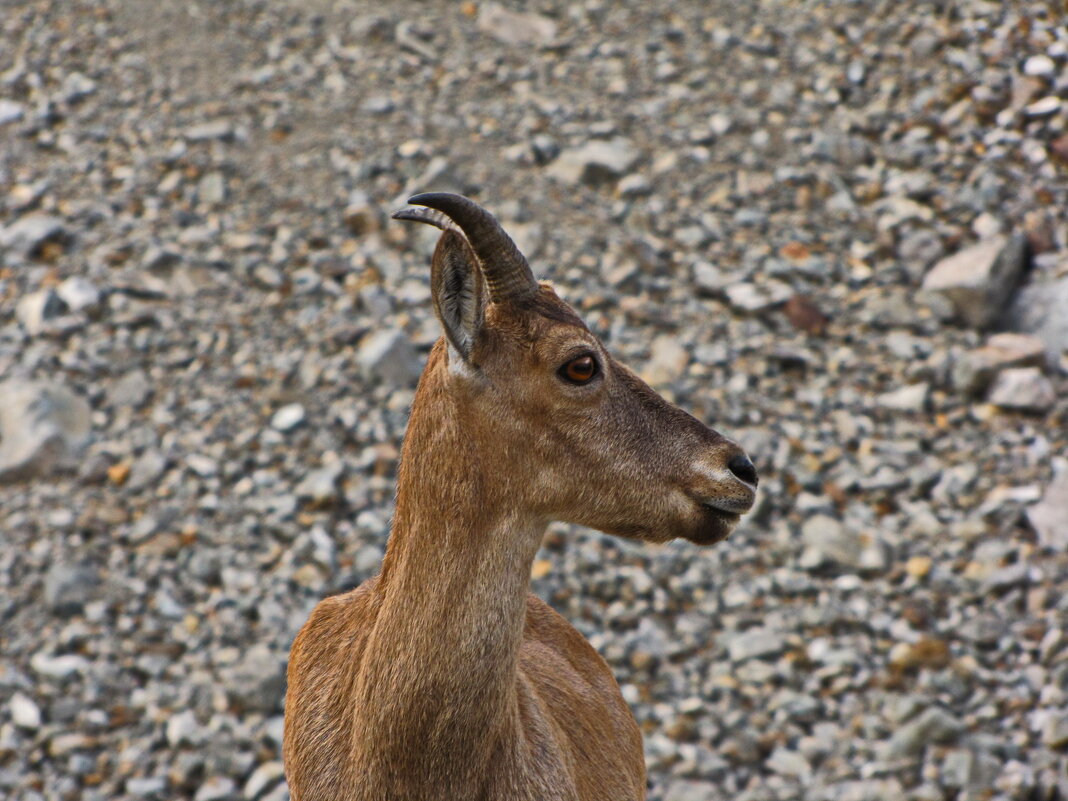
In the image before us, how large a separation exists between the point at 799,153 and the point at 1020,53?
7.32ft

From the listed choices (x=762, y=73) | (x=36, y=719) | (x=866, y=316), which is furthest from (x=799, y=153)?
(x=36, y=719)

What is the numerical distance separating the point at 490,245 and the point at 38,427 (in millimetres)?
5831

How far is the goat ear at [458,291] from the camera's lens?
3.63 metres

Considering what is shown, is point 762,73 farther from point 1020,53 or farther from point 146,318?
point 146,318

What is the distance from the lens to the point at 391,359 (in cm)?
884

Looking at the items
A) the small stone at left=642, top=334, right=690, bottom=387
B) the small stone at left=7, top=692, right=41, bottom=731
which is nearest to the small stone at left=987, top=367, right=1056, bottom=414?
the small stone at left=642, top=334, right=690, bottom=387

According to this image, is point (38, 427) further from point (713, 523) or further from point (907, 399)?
point (907, 399)

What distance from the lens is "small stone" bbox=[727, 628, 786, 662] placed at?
750cm

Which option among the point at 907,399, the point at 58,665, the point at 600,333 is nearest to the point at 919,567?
the point at 907,399

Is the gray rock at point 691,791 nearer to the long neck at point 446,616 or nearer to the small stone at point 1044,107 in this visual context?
the long neck at point 446,616

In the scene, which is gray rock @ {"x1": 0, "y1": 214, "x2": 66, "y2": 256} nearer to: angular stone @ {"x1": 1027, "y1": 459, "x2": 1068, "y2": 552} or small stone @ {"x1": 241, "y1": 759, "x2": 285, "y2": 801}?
small stone @ {"x1": 241, "y1": 759, "x2": 285, "y2": 801}

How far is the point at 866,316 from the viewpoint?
957 centimetres

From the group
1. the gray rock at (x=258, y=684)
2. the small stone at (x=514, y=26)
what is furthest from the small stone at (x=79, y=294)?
the small stone at (x=514, y=26)

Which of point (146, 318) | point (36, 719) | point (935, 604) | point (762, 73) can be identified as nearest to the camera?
point (36, 719)
